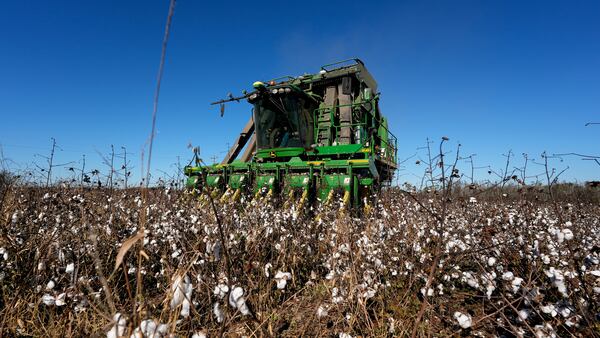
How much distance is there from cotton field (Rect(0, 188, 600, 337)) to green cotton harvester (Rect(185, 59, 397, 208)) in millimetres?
Answer: 2548

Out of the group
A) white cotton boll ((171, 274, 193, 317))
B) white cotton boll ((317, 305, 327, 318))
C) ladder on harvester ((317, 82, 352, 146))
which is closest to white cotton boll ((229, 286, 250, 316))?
white cotton boll ((171, 274, 193, 317))

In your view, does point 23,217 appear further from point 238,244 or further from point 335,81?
point 335,81

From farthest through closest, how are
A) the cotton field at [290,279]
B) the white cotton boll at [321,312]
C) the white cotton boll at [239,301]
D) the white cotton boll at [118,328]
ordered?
the white cotton boll at [321,312] < the cotton field at [290,279] < the white cotton boll at [239,301] < the white cotton boll at [118,328]

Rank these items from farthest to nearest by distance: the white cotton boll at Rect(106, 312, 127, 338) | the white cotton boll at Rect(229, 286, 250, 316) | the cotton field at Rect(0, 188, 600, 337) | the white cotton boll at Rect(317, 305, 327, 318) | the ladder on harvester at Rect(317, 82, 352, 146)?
the ladder on harvester at Rect(317, 82, 352, 146), the white cotton boll at Rect(317, 305, 327, 318), the cotton field at Rect(0, 188, 600, 337), the white cotton boll at Rect(229, 286, 250, 316), the white cotton boll at Rect(106, 312, 127, 338)

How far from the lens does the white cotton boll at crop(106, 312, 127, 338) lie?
0.97 m

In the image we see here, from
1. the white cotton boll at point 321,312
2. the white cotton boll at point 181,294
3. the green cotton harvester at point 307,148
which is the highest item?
the green cotton harvester at point 307,148

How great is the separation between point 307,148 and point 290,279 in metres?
5.49

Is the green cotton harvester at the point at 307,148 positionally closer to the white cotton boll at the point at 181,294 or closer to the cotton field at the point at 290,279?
the cotton field at the point at 290,279

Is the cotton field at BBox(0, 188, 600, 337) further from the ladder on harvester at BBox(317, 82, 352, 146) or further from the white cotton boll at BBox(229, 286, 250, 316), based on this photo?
the ladder on harvester at BBox(317, 82, 352, 146)

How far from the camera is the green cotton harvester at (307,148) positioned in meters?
6.70

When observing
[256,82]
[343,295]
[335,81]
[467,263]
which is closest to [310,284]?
[343,295]

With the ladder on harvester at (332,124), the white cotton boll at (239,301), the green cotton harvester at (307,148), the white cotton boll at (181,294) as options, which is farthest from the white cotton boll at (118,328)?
the ladder on harvester at (332,124)

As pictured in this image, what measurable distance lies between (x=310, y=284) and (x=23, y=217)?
3.54 m

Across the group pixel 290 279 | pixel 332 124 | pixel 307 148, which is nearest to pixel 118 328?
pixel 290 279
